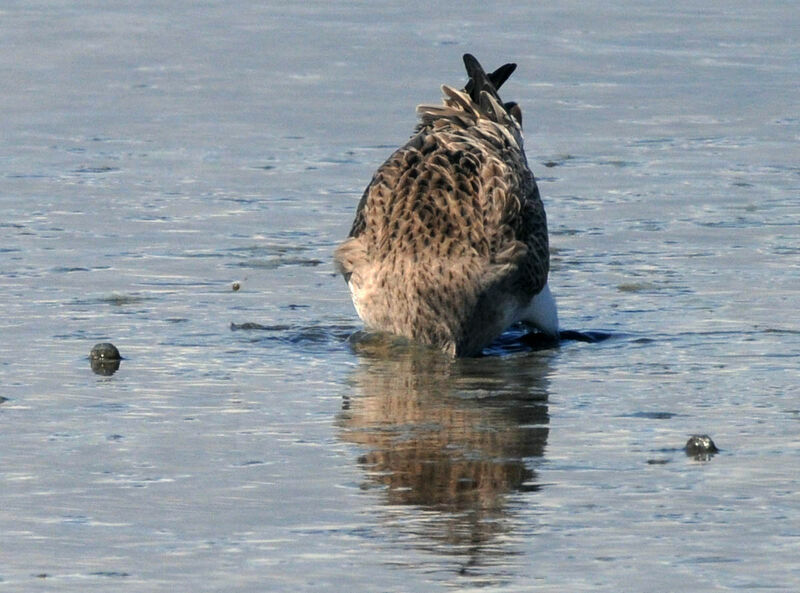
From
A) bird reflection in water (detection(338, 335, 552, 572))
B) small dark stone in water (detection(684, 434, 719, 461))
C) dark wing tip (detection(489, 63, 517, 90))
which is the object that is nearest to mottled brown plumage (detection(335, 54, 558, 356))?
bird reflection in water (detection(338, 335, 552, 572))

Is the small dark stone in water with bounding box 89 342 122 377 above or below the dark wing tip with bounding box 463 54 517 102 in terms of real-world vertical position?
below

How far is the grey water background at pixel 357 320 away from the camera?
6211mm

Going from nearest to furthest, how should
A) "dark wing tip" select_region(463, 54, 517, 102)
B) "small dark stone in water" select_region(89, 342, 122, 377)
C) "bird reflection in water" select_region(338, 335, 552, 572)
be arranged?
"bird reflection in water" select_region(338, 335, 552, 572)
"small dark stone in water" select_region(89, 342, 122, 377)
"dark wing tip" select_region(463, 54, 517, 102)

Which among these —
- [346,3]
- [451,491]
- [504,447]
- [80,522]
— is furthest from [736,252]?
[346,3]

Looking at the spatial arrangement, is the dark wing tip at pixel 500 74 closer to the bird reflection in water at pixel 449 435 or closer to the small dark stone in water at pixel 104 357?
the bird reflection in water at pixel 449 435

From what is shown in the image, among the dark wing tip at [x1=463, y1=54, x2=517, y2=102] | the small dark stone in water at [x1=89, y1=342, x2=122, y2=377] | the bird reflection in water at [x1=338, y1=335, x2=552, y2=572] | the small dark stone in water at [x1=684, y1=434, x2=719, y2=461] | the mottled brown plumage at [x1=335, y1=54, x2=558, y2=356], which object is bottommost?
the bird reflection in water at [x1=338, y1=335, x2=552, y2=572]

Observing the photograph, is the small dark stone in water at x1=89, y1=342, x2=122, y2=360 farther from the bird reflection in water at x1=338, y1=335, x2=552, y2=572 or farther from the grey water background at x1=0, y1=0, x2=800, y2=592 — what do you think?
the bird reflection in water at x1=338, y1=335, x2=552, y2=572

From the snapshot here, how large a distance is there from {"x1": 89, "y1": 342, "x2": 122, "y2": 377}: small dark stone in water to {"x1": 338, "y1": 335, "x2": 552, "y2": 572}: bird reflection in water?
0.95m

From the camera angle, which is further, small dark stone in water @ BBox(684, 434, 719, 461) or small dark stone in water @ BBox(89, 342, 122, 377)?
small dark stone in water @ BBox(89, 342, 122, 377)

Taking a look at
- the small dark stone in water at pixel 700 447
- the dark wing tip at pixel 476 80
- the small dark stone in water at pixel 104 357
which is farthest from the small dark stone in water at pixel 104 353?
the dark wing tip at pixel 476 80

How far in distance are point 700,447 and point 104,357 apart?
103 inches

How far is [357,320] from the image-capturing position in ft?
31.7

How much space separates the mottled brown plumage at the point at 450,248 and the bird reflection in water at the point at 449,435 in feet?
0.53

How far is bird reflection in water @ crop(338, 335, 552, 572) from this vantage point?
639 centimetres
